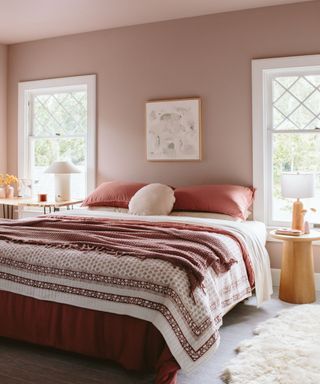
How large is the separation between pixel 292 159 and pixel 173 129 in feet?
4.28

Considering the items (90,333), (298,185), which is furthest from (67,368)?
(298,185)

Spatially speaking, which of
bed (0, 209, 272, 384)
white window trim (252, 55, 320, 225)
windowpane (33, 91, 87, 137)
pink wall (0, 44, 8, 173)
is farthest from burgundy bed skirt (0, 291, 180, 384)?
pink wall (0, 44, 8, 173)

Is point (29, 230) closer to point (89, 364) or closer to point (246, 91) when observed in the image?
point (89, 364)

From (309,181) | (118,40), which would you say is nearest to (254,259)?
(309,181)

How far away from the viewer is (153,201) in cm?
420

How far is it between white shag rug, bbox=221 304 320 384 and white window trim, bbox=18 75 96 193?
290 cm

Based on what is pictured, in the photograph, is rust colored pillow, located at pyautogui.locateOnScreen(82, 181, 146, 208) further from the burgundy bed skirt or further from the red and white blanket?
the burgundy bed skirt

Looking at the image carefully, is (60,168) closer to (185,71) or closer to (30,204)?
(30,204)

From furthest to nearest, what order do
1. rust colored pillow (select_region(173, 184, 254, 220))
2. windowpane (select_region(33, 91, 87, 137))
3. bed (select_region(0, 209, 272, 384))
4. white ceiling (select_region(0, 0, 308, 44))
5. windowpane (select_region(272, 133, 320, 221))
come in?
1. windowpane (select_region(33, 91, 87, 137))
2. windowpane (select_region(272, 133, 320, 221))
3. white ceiling (select_region(0, 0, 308, 44))
4. rust colored pillow (select_region(173, 184, 254, 220))
5. bed (select_region(0, 209, 272, 384))

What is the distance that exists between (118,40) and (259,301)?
132 inches

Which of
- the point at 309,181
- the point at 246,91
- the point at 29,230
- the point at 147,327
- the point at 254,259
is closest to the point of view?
the point at 147,327

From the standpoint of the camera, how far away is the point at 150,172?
5.05m

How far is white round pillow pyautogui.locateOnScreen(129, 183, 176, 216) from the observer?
4172mm

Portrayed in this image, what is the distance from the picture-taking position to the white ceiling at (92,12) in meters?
4.36
